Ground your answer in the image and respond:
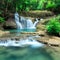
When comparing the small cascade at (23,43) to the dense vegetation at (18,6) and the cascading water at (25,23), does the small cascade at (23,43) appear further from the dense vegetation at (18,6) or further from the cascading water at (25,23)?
the dense vegetation at (18,6)

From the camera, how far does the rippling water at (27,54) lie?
9.04 meters

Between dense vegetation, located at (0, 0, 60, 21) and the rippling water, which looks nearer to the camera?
the rippling water

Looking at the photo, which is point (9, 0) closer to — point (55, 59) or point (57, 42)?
point (57, 42)

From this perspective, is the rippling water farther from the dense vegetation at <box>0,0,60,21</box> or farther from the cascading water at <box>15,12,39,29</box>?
the dense vegetation at <box>0,0,60,21</box>

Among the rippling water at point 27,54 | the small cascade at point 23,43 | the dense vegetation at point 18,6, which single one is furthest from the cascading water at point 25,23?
the rippling water at point 27,54

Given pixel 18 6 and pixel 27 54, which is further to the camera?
pixel 18 6

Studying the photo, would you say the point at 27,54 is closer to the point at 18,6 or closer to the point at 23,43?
the point at 23,43

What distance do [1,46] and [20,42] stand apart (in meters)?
1.49

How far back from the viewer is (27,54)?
9695 mm

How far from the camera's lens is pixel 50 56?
920 cm

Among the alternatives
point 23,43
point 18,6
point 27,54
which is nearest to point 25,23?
point 18,6

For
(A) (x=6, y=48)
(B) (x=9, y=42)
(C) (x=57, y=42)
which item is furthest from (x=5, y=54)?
(C) (x=57, y=42)

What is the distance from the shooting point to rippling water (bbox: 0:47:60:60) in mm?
9039

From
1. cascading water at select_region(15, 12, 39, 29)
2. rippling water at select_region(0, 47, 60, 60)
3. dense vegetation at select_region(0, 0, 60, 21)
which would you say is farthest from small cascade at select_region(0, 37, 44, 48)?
dense vegetation at select_region(0, 0, 60, 21)
